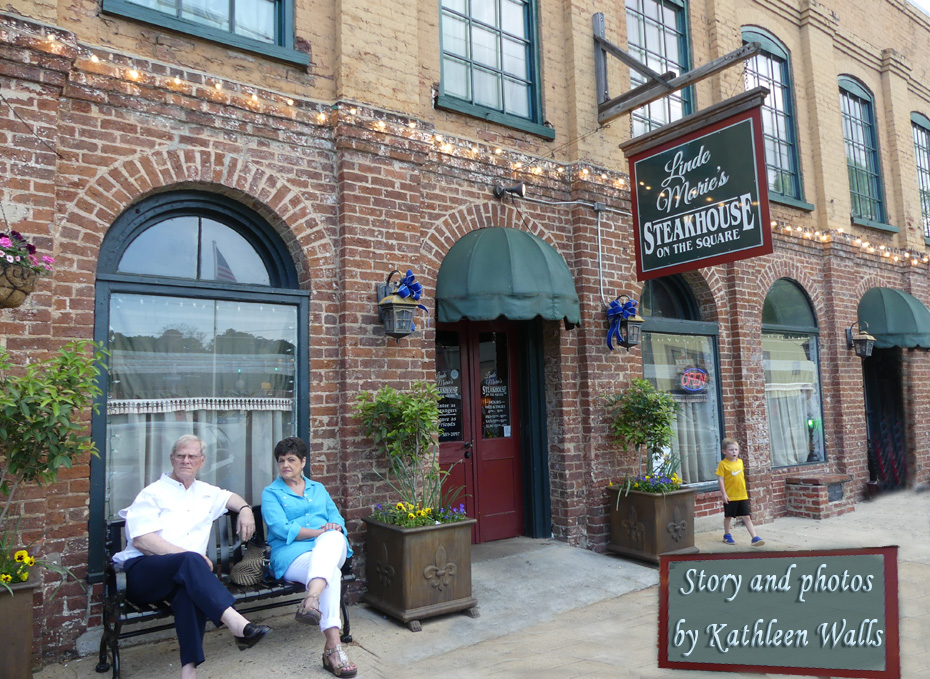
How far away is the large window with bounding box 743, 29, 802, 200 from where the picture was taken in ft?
31.8

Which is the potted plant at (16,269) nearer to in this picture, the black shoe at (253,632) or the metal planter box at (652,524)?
the black shoe at (253,632)

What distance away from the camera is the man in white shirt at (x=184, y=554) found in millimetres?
3803

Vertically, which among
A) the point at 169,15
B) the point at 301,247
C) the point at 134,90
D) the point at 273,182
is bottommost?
the point at 301,247

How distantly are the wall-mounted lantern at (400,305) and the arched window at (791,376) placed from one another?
216 inches

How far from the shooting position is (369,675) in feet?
13.5

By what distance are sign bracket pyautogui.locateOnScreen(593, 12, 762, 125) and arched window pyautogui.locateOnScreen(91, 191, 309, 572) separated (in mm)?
3883

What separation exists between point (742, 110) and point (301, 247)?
3.75 meters

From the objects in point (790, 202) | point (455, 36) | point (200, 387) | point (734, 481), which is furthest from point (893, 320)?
point (200, 387)

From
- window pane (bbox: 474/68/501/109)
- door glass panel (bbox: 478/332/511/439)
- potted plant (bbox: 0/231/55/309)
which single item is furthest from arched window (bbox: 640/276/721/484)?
potted plant (bbox: 0/231/55/309)

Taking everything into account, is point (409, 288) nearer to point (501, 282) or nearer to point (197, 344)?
point (501, 282)

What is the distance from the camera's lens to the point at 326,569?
421 centimetres

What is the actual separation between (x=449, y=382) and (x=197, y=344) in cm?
257

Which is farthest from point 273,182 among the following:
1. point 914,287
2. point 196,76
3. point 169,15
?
point 914,287

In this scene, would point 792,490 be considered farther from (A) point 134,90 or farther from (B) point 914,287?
(A) point 134,90
